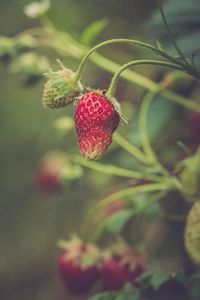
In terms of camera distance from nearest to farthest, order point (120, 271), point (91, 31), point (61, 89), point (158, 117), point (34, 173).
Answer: point (61, 89) → point (120, 271) → point (91, 31) → point (158, 117) → point (34, 173)

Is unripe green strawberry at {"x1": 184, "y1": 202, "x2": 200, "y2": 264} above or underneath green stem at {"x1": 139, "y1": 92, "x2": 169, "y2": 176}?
underneath

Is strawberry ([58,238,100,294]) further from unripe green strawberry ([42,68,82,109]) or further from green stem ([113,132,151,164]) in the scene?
unripe green strawberry ([42,68,82,109])

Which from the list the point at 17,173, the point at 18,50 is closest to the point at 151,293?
the point at 18,50

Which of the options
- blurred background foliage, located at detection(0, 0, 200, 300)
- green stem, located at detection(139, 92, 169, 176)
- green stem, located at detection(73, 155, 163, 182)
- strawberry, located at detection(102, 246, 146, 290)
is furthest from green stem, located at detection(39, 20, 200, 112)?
blurred background foliage, located at detection(0, 0, 200, 300)

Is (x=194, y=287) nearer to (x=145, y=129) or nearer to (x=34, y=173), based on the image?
(x=145, y=129)

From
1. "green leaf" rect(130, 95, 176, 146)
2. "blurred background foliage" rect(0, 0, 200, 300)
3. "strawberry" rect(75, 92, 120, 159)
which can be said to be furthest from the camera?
"blurred background foliage" rect(0, 0, 200, 300)

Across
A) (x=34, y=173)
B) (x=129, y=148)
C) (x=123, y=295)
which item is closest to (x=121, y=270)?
(x=123, y=295)
